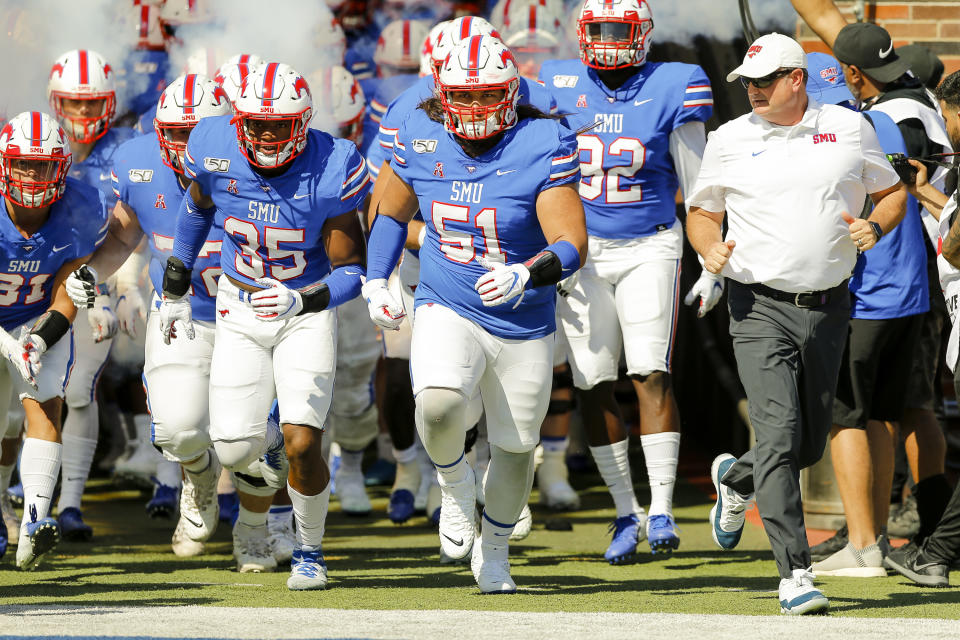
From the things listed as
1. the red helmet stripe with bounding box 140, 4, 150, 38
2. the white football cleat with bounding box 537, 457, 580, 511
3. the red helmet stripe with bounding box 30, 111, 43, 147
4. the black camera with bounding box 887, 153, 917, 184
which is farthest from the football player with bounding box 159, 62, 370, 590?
the red helmet stripe with bounding box 140, 4, 150, 38

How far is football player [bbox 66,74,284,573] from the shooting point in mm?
6465

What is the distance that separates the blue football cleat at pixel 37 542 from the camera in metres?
5.91

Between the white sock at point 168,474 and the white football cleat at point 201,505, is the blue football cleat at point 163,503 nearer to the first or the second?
the white sock at point 168,474

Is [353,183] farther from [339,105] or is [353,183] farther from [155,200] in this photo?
[339,105]

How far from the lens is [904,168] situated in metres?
5.70

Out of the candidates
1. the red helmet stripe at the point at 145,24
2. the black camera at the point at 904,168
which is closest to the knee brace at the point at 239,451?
the black camera at the point at 904,168

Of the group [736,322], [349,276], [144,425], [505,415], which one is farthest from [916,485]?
[144,425]

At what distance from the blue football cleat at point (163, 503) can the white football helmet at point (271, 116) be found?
2446 millimetres

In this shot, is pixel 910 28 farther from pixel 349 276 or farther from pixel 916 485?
pixel 349 276

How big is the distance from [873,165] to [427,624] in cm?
215

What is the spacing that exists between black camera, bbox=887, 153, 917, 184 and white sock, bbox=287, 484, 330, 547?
2.38 meters

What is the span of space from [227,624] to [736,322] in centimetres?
199

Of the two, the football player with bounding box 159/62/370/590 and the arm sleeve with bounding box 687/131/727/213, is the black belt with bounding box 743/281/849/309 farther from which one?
the football player with bounding box 159/62/370/590

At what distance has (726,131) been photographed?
5.49 m
